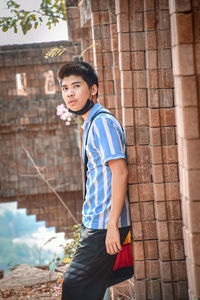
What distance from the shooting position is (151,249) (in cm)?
208

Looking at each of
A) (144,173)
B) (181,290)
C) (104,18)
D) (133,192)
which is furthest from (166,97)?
(104,18)

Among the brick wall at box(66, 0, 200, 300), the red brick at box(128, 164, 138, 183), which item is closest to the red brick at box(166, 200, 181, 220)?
the brick wall at box(66, 0, 200, 300)

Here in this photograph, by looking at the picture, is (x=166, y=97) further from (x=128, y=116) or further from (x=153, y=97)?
(x=128, y=116)

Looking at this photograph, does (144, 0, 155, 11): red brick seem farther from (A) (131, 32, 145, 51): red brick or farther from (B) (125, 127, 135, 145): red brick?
(B) (125, 127, 135, 145): red brick

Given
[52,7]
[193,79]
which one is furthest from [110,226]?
[52,7]

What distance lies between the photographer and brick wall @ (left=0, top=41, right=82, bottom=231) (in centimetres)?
857

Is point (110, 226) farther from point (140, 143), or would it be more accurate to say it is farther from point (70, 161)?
point (70, 161)

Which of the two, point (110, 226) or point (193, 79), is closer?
point (193, 79)

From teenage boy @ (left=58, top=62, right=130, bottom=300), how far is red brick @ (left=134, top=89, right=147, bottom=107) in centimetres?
15

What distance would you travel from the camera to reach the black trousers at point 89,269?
76.5 inches

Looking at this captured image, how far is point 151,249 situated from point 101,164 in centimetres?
51

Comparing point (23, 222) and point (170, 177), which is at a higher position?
point (170, 177)

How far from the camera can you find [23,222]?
26.5 meters

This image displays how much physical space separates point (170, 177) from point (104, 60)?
4.93 feet
